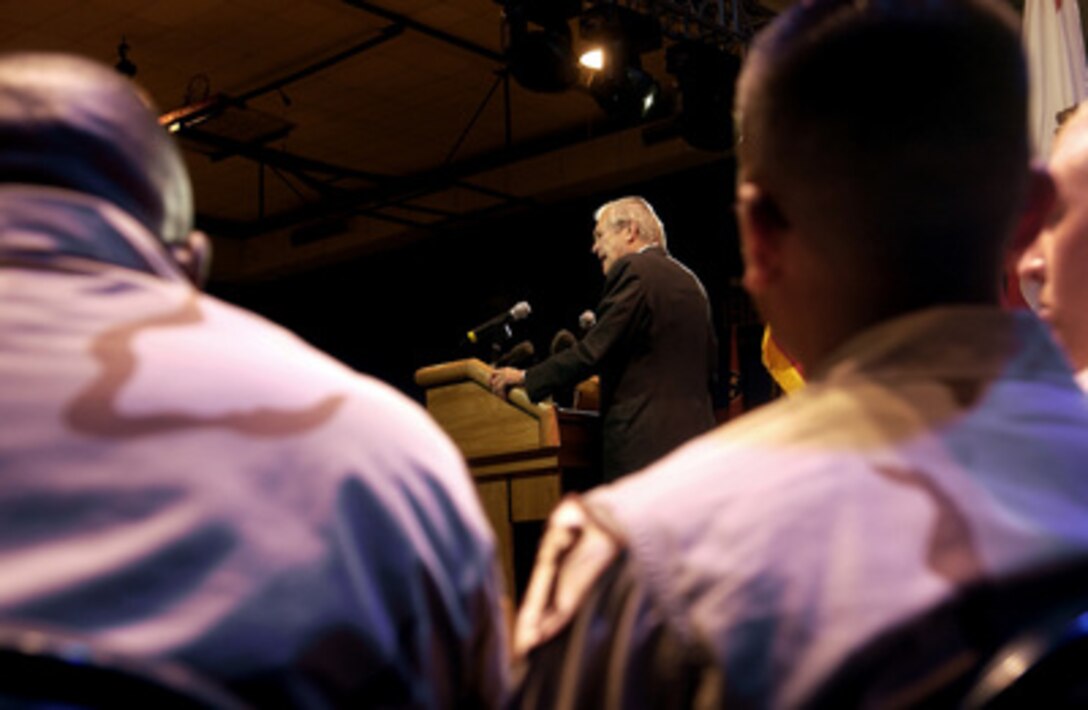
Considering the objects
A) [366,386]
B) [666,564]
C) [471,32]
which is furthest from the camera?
[471,32]

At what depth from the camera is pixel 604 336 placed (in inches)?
161

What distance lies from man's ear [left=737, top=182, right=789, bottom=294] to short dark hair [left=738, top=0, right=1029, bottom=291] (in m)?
0.03

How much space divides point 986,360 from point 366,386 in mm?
461

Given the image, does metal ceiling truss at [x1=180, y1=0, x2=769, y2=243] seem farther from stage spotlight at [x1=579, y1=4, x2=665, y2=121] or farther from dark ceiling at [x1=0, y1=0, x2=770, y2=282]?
stage spotlight at [x1=579, y1=4, x2=665, y2=121]

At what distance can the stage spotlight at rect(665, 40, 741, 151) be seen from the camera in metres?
6.03

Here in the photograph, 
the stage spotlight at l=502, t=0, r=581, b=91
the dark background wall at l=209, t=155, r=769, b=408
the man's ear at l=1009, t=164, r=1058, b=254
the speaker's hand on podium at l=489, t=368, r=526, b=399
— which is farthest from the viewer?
the dark background wall at l=209, t=155, r=769, b=408

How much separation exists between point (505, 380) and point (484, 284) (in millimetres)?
7247

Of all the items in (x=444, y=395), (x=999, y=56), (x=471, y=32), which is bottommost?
(x=444, y=395)

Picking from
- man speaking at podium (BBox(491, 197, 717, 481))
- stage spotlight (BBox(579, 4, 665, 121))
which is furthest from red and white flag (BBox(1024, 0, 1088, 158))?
stage spotlight (BBox(579, 4, 665, 121))

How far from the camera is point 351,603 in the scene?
0.81m

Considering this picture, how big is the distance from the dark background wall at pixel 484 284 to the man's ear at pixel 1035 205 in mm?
6935

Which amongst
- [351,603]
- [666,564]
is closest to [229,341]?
[351,603]

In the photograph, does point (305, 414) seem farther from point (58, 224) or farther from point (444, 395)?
point (444, 395)

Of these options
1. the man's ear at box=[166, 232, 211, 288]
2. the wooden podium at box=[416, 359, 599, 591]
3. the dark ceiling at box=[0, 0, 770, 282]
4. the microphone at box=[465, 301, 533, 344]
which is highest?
the dark ceiling at box=[0, 0, 770, 282]
